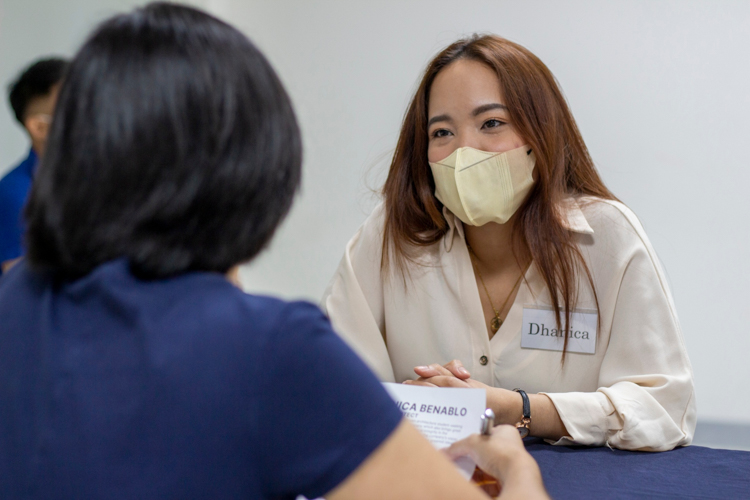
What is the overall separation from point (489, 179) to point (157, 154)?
1.04 meters

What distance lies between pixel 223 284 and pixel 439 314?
101cm

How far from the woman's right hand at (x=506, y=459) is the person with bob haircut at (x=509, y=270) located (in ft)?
1.16

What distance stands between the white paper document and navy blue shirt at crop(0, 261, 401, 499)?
44cm

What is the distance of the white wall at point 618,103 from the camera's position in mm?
2480

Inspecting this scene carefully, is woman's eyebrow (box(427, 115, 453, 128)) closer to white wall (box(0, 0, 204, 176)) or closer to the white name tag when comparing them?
the white name tag

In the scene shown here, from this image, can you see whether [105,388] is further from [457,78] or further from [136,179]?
[457,78]

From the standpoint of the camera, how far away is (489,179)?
4.89ft

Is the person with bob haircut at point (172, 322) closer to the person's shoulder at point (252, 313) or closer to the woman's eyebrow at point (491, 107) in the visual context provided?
the person's shoulder at point (252, 313)

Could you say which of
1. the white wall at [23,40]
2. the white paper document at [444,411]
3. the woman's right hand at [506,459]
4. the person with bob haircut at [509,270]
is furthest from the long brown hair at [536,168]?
the white wall at [23,40]

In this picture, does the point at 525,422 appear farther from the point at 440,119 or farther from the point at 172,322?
the point at 172,322

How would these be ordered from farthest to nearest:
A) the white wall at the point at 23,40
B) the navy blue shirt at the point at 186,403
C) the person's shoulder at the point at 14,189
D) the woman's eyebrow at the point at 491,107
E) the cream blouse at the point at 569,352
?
the white wall at the point at 23,40, the person's shoulder at the point at 14,189, the woman's eyebrow at the point at 491,107, the cream blouse at the point at 569,352, the navy blue shirt at the point at 186,403

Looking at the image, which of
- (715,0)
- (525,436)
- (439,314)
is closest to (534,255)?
(439,314)

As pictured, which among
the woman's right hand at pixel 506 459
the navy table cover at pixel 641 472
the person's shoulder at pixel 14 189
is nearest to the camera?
the woman's right hand at pixel 506 459

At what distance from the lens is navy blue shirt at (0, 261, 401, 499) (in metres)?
0.52
